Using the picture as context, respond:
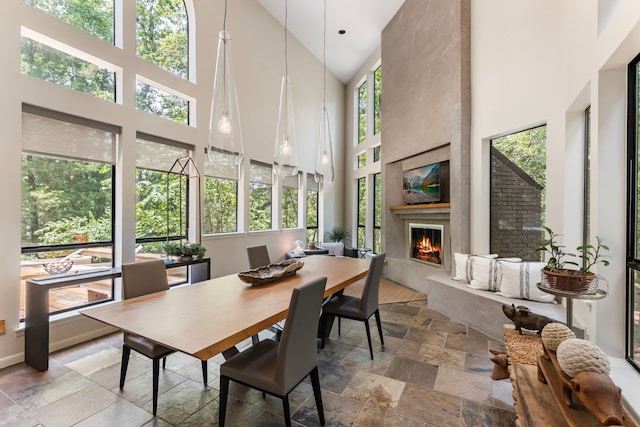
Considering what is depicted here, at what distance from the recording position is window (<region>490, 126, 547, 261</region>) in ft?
10.9

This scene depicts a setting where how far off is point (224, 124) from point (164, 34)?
2.56 metres

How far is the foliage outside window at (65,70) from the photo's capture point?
2686mm

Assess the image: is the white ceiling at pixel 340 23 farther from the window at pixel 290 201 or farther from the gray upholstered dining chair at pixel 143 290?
the gray upholstered dining chair at pixel 143 290

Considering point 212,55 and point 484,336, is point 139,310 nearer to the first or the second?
point 484,336

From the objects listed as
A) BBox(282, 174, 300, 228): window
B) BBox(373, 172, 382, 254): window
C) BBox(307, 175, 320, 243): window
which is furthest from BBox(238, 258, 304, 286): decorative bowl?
BBox(373, 172, 382, 254): window

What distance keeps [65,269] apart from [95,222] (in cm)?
56

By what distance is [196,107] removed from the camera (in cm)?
424

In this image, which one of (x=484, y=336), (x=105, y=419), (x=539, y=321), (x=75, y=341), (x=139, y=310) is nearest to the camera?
(x=139, y=310)

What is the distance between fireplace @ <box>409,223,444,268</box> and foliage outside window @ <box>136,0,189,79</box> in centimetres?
452

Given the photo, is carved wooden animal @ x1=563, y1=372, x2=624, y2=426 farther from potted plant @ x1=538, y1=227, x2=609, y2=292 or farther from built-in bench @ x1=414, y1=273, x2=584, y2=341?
built-in bench @ x1=414, y1=273, x2=584, y2=341

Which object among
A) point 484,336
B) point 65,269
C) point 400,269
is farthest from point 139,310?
point 400,269

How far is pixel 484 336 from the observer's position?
122 inches

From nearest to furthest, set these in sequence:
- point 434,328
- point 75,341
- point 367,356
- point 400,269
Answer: point 367,356
point 75,341
point 434,328
point 400,269

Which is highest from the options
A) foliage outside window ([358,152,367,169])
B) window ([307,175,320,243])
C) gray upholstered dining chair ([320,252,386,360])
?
foliage outside window ([358,152,367,169])
